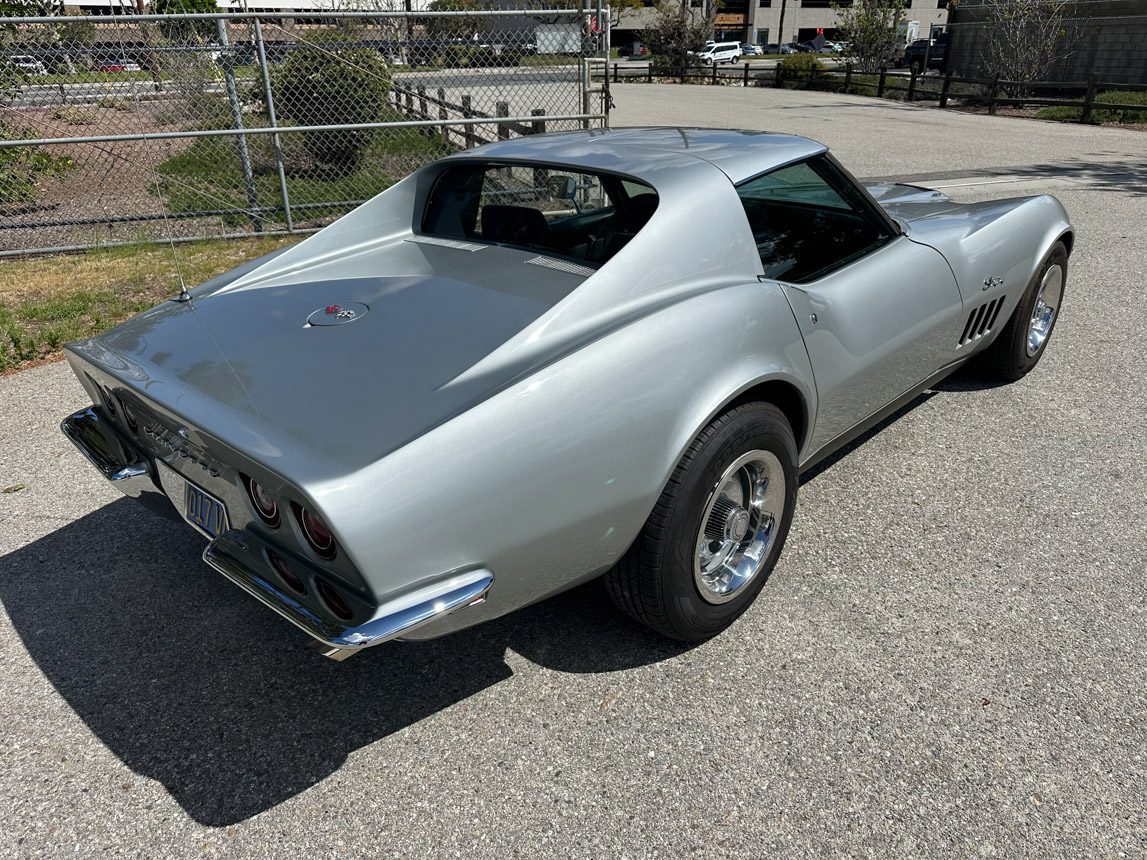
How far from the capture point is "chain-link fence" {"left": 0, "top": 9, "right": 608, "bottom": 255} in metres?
7.08

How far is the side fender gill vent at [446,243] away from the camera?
3131mm

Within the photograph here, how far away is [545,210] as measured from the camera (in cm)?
311

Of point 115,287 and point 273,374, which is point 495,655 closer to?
point 273,374

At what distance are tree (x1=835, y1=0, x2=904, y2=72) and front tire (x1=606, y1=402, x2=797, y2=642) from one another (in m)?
28.8

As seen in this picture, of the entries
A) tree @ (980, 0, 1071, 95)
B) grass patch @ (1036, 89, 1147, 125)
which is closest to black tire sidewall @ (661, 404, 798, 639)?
grass patch @ (1036, 89, 1147, 125)

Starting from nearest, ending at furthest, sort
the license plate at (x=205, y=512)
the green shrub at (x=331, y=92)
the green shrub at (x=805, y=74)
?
the license plate at (x=205, y=512) → the green shrub at (x=331, y=92) → the green shrub at (x=805, y=74)

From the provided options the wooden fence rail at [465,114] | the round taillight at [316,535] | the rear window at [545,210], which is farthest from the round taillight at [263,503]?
the wooden fence rail at [465,114]

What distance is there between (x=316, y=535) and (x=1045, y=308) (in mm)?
4216

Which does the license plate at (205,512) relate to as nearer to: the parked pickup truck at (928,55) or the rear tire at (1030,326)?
the rear tire at (1030,326)

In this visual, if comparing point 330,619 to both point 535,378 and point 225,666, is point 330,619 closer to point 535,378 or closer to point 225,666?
point 535,378

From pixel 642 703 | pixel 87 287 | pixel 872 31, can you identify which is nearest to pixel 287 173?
pixel 87 287

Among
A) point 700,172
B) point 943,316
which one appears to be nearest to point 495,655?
point 700,172

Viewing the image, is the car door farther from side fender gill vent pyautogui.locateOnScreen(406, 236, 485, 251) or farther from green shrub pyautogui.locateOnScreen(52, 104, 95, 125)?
green shrub pyautogui.locateOnScreen(52, 104, 95, 125)

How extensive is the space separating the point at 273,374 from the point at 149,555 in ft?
4.36
